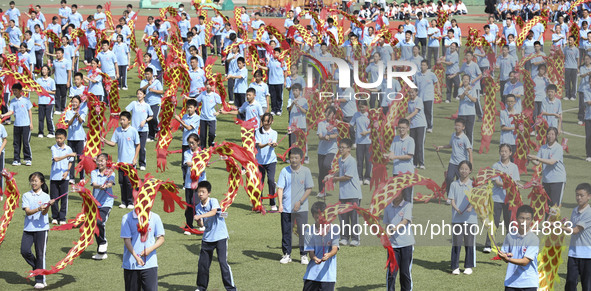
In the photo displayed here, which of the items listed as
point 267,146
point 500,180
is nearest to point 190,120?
point 267,146

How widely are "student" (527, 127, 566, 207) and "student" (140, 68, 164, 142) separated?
9.75 metres

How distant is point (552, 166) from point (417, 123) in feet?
14.4

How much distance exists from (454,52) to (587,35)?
466 cm

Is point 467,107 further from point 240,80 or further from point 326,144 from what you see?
point 240,80

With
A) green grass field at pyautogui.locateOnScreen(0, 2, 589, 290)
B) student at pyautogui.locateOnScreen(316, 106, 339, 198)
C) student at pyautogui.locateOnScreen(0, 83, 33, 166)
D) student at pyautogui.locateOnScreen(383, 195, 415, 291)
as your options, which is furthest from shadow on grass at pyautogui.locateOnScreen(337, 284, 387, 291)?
student at pyautogui.locateOnScreen(0, 83, 33, 166)

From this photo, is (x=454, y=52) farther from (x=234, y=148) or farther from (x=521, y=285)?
(x=521, y=285)

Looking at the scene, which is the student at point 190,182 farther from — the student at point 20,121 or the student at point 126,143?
the student at point 20,121

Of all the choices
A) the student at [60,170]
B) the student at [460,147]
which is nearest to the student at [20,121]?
the student at [60,170]

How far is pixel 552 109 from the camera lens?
19.1 metres

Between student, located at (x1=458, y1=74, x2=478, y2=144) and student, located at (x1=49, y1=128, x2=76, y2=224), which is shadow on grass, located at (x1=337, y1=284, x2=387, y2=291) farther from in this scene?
student, located at (x1=458, y1=74, x2=478, y2=144)

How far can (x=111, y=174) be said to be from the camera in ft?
47.3

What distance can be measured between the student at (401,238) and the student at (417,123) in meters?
7.03

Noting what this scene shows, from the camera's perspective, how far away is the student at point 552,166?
1548 centimetres

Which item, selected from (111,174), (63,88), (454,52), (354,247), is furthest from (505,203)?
(63,88)
